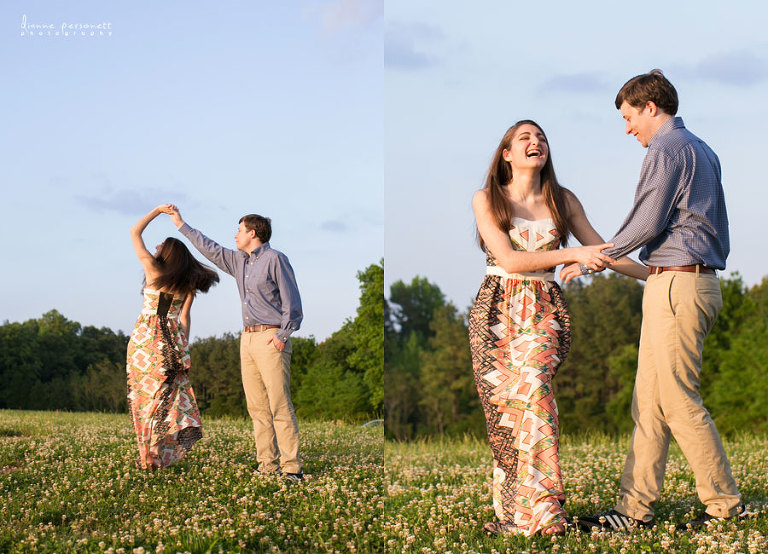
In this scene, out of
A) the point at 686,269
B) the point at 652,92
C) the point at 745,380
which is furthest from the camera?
the point at 745,380

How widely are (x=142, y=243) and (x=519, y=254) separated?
4601mm

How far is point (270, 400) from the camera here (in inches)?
298

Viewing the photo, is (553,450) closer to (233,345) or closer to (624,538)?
(624,538)

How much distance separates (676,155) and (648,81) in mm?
577

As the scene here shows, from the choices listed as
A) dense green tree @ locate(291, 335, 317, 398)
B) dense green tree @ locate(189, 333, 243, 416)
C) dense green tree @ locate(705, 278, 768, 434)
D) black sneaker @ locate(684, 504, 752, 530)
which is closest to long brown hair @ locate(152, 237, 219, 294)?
black sneaker @ locate(684, 504, 752, 530)

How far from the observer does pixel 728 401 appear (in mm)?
26953

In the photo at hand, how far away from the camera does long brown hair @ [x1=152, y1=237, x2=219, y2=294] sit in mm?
8148

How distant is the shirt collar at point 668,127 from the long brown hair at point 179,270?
5.01 metres

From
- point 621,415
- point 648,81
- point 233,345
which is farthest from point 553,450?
point 621,415

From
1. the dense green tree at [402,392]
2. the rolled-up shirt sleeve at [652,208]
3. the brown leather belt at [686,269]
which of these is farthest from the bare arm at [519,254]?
the dense green tree at [402,392]

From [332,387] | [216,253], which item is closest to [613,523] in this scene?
[216,253]

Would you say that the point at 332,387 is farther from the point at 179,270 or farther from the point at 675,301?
the point at 675,301

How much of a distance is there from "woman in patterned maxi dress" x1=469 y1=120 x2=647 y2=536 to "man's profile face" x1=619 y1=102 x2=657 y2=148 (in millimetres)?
602

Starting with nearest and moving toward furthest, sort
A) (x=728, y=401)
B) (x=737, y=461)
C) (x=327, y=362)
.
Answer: (x=737, y=461) → (x=327, y=362) → (x=728, y=401)
